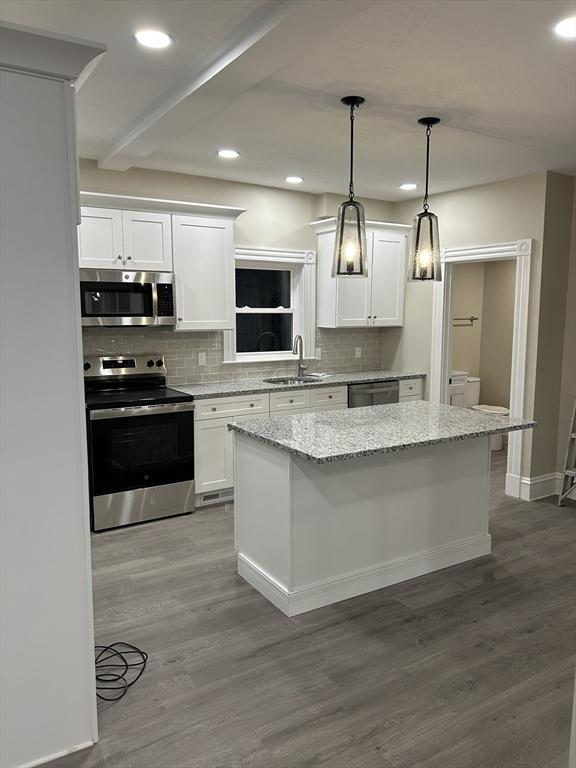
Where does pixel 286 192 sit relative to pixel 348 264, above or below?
above

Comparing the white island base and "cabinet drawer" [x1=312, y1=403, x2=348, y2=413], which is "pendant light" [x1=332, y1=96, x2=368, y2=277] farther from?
"cabinet drawer" [x1=312, y1=403, x2=348, y2=413]

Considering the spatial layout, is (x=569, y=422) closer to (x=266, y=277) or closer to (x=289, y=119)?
(x=266, y=277)

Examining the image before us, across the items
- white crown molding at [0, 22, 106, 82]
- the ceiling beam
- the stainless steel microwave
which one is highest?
the ceiling beam

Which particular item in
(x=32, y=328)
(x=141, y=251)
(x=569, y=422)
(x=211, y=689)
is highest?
(x=141, y=251)

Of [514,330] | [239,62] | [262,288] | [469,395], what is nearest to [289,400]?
[262,288]

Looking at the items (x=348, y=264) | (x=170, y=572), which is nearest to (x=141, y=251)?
(x=348, y=264)

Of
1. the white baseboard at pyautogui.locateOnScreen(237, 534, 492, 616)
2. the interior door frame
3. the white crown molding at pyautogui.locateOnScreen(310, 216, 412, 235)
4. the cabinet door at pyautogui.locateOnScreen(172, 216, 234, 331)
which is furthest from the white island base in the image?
the white crown molding at pyautogui.locateOnScreen(310, 216, 412, 235)

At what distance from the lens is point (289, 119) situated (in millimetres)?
3414

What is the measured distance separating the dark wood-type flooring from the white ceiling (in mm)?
2120

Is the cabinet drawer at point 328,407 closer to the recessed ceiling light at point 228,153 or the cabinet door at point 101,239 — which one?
the cabinet door at point 101,239

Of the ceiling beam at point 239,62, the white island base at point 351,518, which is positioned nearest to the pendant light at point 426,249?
the white island base at point 351,518

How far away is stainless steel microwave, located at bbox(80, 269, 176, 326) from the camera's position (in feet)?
13.8

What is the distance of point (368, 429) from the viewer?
3238mm

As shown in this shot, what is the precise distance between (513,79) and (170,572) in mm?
3227
